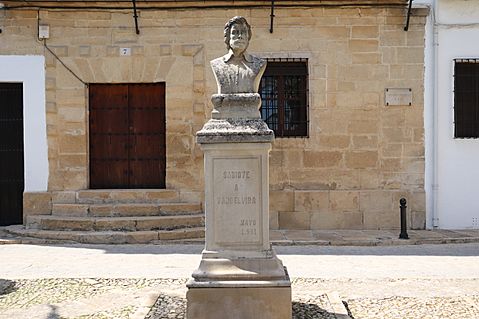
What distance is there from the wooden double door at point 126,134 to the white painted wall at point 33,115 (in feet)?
2.69

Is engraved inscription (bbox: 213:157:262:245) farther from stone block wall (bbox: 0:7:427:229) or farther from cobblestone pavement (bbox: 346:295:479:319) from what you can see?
stone block wall (bbox: 0:7:427:229)

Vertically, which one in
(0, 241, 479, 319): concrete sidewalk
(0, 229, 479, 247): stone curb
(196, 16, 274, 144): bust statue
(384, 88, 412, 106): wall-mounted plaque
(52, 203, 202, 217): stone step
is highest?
(384, 88, 412, 106): wall-mounted plaque

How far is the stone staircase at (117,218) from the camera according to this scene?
30.7 ft

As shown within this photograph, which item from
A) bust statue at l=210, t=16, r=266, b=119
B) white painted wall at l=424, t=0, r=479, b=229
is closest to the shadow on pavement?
bust statue at l=210, t=16, r=266, b=119

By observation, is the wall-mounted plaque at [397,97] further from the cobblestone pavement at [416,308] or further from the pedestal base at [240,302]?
the pedestal base at [240,302]

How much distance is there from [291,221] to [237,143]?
5644 mm

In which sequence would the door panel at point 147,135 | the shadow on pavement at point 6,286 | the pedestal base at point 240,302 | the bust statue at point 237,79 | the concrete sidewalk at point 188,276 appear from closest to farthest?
the pedestal base at point 240,302, the bust statue at point 237,79, the concrete sidewalk at point 188,276, the shadow on pavement at point 6,286, the door panel at point 147,135

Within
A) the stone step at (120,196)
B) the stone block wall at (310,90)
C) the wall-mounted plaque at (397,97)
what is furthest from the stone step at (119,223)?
the wall-mounted plaque at (397,97)

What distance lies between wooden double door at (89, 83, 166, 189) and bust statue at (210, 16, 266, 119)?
5.59 metres

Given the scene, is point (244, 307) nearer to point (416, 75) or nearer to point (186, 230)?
point (186, 230)

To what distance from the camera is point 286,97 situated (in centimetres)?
1052

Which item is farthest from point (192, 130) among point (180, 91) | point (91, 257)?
point (91, 257)

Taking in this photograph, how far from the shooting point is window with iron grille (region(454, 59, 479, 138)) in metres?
10.5

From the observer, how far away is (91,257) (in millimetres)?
8164
